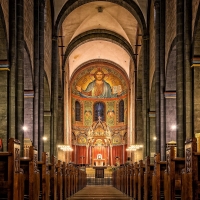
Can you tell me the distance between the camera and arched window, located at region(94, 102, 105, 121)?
44.2 metres

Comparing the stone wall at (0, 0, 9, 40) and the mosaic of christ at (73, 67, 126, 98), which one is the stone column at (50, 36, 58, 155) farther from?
the mosaic of christ at (73, 67, 126, 98)

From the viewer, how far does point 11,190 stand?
640 centimetres

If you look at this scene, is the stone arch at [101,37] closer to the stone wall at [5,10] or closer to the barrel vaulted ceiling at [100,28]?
the barrel vaulted ceiling at [100,28]

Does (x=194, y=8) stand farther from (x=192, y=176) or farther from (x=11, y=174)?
(x=11, y=174)

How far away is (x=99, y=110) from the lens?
145ft

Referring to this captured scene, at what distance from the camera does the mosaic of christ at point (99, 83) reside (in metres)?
42.8

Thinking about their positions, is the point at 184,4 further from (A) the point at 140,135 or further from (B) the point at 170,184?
(A) the point at 140,135

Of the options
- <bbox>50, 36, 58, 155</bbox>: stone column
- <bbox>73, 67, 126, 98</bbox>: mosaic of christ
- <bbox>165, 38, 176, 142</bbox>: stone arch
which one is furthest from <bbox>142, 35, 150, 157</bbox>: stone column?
<bbox>73, 67, 126, 98</bbox>: mosaic of christ

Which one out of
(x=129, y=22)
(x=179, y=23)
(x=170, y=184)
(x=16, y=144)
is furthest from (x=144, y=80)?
(x=16, y=144)

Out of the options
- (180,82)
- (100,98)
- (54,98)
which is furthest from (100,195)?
(100,98)

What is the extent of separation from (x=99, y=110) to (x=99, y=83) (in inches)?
117

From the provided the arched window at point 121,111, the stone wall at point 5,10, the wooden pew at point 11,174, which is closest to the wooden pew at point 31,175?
the wooden pew at point 11,174

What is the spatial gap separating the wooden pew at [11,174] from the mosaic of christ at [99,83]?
1410 inches

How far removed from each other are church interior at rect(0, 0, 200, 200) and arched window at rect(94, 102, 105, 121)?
8.6 inches
